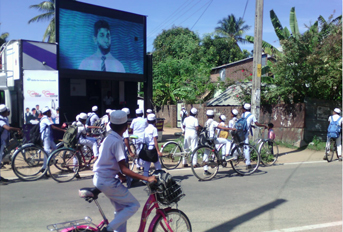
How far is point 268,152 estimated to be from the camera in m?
10.6

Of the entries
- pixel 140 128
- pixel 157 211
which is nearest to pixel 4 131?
pixel 140 128

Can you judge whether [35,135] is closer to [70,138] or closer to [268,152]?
[70,138]

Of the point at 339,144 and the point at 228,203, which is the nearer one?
the point at 228,203

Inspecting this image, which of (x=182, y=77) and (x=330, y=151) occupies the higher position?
(x=182, y=77)

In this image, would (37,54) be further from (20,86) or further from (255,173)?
(255,173)

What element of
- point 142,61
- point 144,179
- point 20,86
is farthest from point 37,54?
point 144,179

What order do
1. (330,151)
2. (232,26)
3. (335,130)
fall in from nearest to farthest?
(335,130)
(330,151)
(232,26)

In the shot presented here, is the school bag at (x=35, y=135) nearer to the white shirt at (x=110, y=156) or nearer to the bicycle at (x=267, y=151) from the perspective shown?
the white shirt at (x=110, y=156)

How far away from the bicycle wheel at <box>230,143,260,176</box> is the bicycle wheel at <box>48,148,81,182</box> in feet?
13.3

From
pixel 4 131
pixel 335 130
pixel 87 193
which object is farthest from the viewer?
pixel 335 130

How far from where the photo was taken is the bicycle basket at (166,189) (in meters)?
3.60

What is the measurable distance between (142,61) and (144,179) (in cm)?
1323

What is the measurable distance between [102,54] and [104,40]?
67 cm

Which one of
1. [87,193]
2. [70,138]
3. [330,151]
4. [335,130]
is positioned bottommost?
[330,151]
